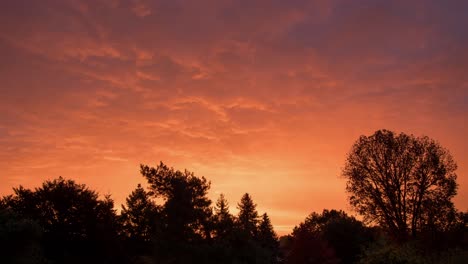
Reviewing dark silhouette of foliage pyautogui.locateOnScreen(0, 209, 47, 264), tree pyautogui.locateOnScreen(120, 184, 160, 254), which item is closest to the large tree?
dark silhouette of foliage pyautogui.locateOnScreen(0, 209, 47, 264)

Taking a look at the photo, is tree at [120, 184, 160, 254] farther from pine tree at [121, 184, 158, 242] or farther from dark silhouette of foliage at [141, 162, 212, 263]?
dark silhouette of foliage at [141, 162, 212, 263]

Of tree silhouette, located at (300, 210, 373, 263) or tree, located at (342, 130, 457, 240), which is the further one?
tree silhouette, located at (300, 210, 373, 263)

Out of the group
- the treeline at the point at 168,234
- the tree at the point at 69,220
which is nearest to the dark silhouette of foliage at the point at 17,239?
the treeline at the point at 168,234

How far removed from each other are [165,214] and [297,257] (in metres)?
20.4

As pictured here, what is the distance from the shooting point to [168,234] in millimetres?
45844

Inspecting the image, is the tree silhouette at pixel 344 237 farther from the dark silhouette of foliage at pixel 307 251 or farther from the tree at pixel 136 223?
the tree at pixel 136 223

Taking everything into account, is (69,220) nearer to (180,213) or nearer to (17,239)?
(17,239)

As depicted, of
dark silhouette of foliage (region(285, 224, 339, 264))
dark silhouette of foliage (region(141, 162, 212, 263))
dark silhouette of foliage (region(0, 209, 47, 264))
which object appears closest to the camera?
dark silhouette of foliage (region(0, 209, 47, 264))

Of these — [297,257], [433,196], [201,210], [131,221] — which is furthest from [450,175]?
[131,221]

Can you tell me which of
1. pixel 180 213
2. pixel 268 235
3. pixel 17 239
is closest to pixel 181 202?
pixel 180 213

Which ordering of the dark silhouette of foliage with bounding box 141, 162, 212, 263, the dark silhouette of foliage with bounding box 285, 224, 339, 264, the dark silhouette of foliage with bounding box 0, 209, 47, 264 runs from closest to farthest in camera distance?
1. the dark silhouette of foliage with bounding box 0, 209, 47, 264
2. the dark silhouette of foliage with bounding box 141, 162, 212, 263
3. the dark silhouette of foliage with bounding box 285, 224, 339, 264

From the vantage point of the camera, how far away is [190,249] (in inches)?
1768

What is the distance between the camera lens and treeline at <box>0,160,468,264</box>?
42.5m

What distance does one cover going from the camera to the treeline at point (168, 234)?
139ft
